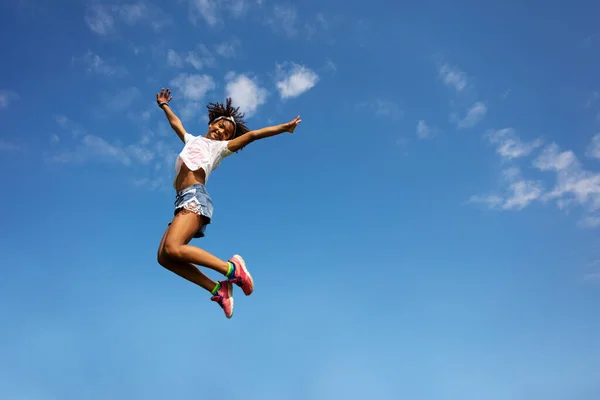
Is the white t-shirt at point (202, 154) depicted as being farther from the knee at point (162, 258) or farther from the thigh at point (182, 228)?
the knee at point (162, 258)

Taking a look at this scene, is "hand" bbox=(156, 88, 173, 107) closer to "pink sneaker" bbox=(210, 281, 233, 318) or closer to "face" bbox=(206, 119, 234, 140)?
"face" bbox=(206, 119, 234, 140)

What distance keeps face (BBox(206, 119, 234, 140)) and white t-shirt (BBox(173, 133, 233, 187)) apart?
0.30 meters

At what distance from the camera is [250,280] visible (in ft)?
16.0

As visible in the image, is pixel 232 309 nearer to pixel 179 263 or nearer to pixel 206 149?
pixel 179 263

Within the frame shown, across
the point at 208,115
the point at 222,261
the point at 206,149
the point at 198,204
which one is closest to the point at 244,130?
the point at 208,115

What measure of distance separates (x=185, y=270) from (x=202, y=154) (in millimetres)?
1438

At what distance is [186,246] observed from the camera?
4484 mm

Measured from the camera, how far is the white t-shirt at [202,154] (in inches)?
200

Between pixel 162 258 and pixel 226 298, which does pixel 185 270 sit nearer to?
pixel 162 258

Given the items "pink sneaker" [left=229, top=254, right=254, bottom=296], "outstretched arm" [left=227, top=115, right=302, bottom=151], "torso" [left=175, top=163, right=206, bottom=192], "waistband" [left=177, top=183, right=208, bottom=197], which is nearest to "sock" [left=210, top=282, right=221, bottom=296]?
"pink sneaker" [left=229, top=254, right=254, bottom=296]

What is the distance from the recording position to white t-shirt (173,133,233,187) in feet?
16.7

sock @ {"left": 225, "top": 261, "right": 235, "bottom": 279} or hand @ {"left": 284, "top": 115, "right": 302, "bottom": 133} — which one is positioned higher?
hand @ {"left": 284, "top": 115, "right": 302, "bottom": 133}

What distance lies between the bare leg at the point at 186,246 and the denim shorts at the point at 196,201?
0.06m

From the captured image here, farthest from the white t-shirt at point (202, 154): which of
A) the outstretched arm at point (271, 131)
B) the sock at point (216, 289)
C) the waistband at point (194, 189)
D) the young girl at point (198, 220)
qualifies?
the sock at point (216, 289)
